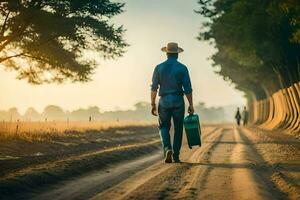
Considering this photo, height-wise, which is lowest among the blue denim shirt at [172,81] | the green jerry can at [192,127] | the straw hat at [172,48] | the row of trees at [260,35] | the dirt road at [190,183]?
the dirt road at [190,183]

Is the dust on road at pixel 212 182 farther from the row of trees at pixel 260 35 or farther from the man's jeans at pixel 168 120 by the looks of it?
the row of trees at pixel 260 35

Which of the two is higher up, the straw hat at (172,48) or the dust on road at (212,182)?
the straw hat at (172,48)

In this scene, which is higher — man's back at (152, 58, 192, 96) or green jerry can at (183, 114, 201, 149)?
man's back at (152, 58, 192, 96)

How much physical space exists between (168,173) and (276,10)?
16.2 m

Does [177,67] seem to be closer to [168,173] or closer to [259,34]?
[168,173]

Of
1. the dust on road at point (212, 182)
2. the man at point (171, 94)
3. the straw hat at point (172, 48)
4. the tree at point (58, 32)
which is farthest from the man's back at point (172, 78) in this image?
the tree at point (58, 32)

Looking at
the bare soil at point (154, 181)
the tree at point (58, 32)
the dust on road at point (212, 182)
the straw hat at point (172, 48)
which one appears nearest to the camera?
the dust on road at point (212, 182)

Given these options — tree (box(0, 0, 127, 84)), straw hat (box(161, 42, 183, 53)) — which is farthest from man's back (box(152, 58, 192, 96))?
tree (box(0, 0, 127, 84))

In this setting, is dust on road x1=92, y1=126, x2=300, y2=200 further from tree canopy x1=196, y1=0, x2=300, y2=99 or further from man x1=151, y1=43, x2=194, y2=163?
tree canopy x1=196, y1=0, x2=300, y2=99

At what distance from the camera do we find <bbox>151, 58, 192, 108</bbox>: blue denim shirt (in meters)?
9.20

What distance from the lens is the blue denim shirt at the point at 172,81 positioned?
920 cm

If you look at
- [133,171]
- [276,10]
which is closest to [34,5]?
[276,10]

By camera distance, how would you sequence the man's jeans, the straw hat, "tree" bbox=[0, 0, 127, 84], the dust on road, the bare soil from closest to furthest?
the dust on road, the bare soil, the man's jeans, the straw hat, "tree" bbox=[0, 0, 127, 84]

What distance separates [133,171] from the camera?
25.6 feet
